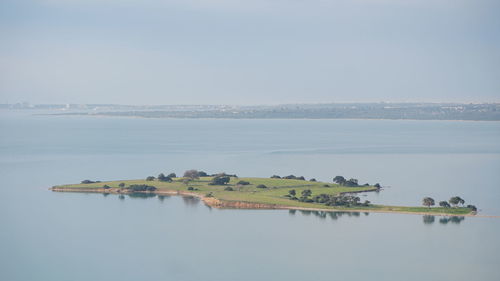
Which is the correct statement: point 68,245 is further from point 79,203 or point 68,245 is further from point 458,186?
point 458,186

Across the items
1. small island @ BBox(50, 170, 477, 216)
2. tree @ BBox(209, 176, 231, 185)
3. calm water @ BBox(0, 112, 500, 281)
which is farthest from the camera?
tree @ BBox(209, 176, 231, 185)

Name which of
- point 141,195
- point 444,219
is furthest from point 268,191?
point 444,219

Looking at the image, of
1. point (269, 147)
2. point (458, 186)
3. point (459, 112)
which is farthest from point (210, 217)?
point (459, 112)

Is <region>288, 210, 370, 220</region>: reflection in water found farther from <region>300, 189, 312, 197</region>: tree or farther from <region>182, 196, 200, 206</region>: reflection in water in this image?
<region>182, 196, 200, 206</region>: reflection in water

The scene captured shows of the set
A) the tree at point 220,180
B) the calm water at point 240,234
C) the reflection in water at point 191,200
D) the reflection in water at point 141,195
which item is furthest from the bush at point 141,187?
the tree at point 220,180

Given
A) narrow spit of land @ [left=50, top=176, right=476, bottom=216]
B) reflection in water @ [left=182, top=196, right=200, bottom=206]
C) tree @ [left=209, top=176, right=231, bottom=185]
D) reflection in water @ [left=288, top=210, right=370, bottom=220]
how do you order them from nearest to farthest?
reflection in water @ [left=288, top=210, right=370, bottom=220] → narrow spit of land @ [left=50, top=176, right=476, bottom=216] → reflection in water @ [left=182, top=196, right=200, bottom=206] → tree @ [left=209, top=176, right=231, bottom=185]

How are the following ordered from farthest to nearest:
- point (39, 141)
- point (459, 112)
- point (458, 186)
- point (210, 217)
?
point (459, 112)
point (39, 141)
point (458, 186)
point (210, 217)

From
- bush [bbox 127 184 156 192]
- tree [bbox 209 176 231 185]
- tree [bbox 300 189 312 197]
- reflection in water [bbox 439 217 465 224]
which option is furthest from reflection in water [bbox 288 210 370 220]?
bush [bbox 127 184 156 192]
